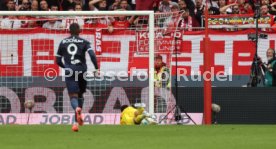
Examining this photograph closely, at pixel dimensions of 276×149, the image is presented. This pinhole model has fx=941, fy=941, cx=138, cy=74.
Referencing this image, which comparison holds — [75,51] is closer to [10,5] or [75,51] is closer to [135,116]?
[135,116]

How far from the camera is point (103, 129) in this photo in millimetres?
18625

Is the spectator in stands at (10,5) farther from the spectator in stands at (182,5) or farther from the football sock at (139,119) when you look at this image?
the football sock at (139,119)

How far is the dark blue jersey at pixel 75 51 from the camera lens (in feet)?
60.0

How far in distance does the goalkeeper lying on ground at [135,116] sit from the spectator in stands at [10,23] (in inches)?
170

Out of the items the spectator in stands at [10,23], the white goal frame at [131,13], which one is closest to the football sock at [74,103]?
the white goal frame at [131,13]

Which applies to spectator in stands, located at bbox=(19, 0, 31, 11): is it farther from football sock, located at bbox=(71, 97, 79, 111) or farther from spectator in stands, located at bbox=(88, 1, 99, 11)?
football sock, located at bbox=(71, 97, 79, 111)

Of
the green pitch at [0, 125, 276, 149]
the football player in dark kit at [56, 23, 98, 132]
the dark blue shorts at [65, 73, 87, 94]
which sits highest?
the football player in dark kit at [56, 23, 98, 132]

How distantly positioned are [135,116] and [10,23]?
15.9ft

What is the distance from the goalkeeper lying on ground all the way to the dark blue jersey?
3709mm

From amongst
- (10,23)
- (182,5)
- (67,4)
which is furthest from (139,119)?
(67,4)

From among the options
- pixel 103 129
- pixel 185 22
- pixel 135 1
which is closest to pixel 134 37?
pixel 185 22

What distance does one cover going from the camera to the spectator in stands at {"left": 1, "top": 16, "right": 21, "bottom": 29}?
24.4 m

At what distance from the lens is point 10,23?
24.6 metres

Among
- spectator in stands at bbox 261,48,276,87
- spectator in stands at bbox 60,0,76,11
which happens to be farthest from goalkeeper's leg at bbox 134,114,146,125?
spectator in stands at bbox 60,0,76,11
